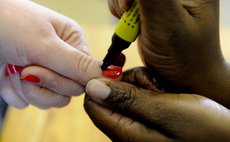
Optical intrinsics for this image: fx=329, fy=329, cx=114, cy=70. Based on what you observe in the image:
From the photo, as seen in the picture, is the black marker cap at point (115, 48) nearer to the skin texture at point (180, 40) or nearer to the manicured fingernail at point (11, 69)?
the skin texture at point (180, 40)

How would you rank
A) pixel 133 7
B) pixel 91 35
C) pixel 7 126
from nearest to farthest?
pixel 133 7, pixel 7 126, pixel 91 35

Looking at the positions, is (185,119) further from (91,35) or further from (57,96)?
(91,35)

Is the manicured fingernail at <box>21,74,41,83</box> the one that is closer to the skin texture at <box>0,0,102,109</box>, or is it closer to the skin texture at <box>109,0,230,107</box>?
the skin texture at <box>0,0,102,109</box>

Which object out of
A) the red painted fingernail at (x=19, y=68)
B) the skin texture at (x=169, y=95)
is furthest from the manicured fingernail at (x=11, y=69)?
the skin texture at (x=169, y=95)

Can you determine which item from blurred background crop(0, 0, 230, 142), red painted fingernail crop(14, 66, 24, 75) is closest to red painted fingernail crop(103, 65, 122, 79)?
red painted fingernail crop(14, 66, 24, 75)

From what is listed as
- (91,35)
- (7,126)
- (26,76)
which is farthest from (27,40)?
(91,35)

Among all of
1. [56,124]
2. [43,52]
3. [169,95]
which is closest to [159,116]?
[169,95]

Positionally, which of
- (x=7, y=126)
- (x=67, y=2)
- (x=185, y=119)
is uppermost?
(x=185, y=119)
